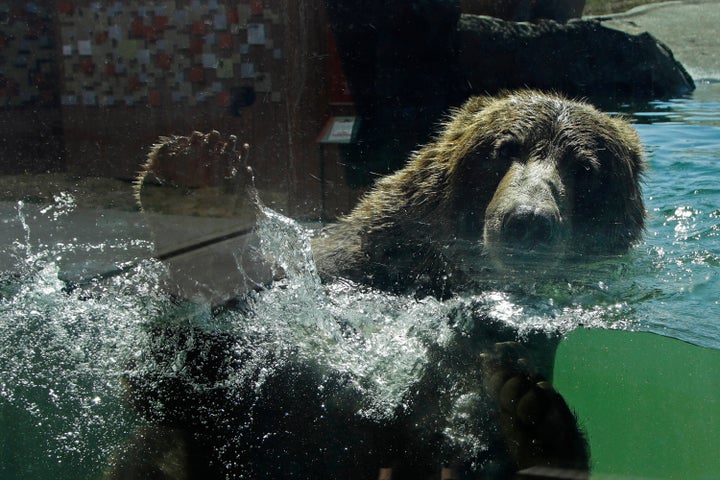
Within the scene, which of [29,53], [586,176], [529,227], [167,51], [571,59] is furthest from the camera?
[29,53]

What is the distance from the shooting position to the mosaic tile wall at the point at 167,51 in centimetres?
275

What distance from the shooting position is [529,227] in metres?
2.22

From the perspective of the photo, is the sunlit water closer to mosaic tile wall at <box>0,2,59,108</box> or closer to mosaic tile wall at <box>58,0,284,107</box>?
mosaic tile wall at <box>58,0,284,107</box>

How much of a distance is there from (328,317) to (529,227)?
1.04 meters

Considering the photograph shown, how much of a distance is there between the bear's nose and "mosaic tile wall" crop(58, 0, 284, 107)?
1.23m

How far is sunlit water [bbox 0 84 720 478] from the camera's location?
2.75 meters

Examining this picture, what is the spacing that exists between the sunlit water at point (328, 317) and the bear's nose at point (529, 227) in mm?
434

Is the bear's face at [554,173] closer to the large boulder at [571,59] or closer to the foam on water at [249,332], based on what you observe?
Answer: the large boulder at [571,59]

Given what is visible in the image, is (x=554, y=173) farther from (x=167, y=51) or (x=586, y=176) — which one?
(x=167, y=51)

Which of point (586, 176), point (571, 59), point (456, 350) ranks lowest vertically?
point (456, 350)

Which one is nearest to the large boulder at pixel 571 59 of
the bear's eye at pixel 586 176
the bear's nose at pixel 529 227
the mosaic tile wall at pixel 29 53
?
the bear's eye at pixel 586 176

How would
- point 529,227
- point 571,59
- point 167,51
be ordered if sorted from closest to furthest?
1. point 529,227
2. point 571,59
3. point 167,51

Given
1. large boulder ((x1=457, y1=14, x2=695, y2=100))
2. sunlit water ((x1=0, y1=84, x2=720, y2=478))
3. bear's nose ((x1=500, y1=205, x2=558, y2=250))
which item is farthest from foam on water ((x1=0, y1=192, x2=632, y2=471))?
large boulder ((x1=457, y1=14, x2=695, y2=100))

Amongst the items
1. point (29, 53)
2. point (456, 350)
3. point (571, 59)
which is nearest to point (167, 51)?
→ point (29, 53)
